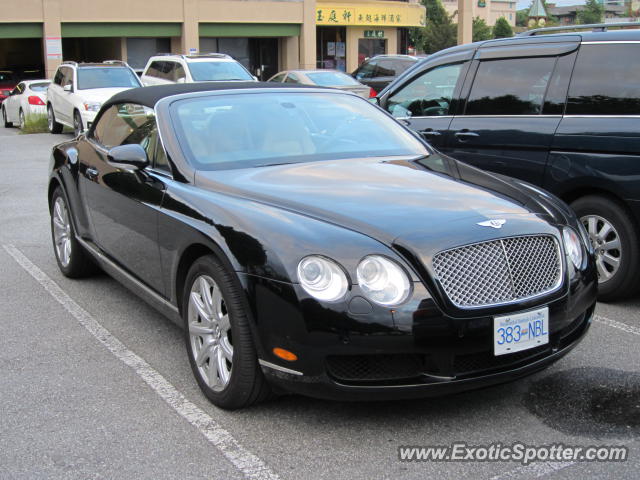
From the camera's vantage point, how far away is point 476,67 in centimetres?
674

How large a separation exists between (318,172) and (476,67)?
2788 mm

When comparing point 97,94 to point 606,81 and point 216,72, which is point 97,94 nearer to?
point 216,72

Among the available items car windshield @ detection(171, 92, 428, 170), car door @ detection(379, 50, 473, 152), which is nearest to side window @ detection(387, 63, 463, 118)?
car door @ detection(379, 50, 473, 152)

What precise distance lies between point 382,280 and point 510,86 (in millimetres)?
3473

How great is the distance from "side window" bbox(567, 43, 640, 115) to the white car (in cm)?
1846

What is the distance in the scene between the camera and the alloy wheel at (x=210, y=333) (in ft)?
12.8

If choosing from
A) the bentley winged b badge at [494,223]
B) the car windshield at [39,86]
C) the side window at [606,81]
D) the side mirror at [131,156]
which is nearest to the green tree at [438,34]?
the car windshield at [39,86]

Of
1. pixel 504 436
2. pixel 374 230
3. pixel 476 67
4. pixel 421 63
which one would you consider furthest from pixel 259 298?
pixel 421 63

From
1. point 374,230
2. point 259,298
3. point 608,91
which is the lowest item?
point 259,298

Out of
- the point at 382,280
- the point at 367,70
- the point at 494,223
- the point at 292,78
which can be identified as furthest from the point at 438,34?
the point at 382,280

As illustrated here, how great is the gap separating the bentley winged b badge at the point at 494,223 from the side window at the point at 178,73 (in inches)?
656

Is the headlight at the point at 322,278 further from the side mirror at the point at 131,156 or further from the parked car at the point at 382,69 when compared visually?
the parked car at the point at 382,69

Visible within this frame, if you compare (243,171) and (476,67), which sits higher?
(476,67)

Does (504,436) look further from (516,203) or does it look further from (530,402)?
(516,203)
